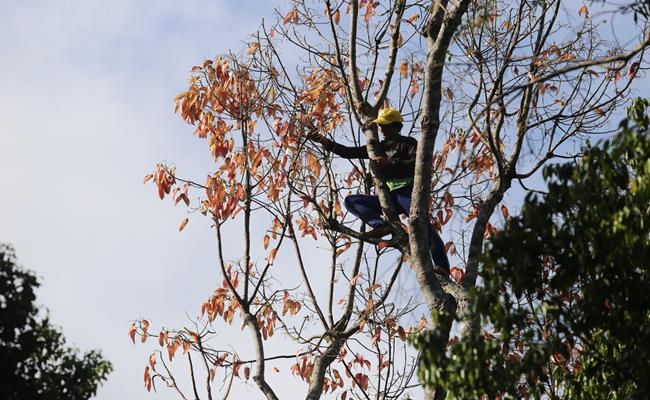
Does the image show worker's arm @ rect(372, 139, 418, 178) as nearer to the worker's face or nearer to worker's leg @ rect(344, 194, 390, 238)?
the worker's face

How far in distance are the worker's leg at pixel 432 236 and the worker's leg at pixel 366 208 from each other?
0.18m

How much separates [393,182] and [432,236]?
0.50 m

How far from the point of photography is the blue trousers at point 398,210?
23.6 ft

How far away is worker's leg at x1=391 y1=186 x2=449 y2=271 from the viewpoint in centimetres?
718

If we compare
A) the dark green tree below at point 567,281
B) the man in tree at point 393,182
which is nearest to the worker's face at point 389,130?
the man in tree at point 393,182

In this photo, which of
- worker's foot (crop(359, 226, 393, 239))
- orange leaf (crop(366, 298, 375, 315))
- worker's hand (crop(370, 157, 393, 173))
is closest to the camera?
worker's hand (crop(370, 157, 393, 173))

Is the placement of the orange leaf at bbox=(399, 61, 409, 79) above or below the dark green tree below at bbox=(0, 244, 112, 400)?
above

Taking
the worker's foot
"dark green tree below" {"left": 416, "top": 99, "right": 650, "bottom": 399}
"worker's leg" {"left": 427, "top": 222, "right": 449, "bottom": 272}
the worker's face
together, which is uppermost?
the worker's face

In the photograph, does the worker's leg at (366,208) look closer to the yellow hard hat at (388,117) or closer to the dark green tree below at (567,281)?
the yellow hard hat at (388,117)

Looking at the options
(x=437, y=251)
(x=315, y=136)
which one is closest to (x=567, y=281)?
(x=437, y=251)

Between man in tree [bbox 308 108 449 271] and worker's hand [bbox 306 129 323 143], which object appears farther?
worker's hand [bbox 306 129 323 143]

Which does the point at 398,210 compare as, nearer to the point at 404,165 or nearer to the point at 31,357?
the point at 404,165

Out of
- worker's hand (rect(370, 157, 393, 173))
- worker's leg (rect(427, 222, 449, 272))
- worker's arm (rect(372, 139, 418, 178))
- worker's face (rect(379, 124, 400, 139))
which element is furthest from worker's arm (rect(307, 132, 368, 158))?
worker's leg (rect(427, 222, 449, 272))

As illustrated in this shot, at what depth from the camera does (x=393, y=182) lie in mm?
7277
